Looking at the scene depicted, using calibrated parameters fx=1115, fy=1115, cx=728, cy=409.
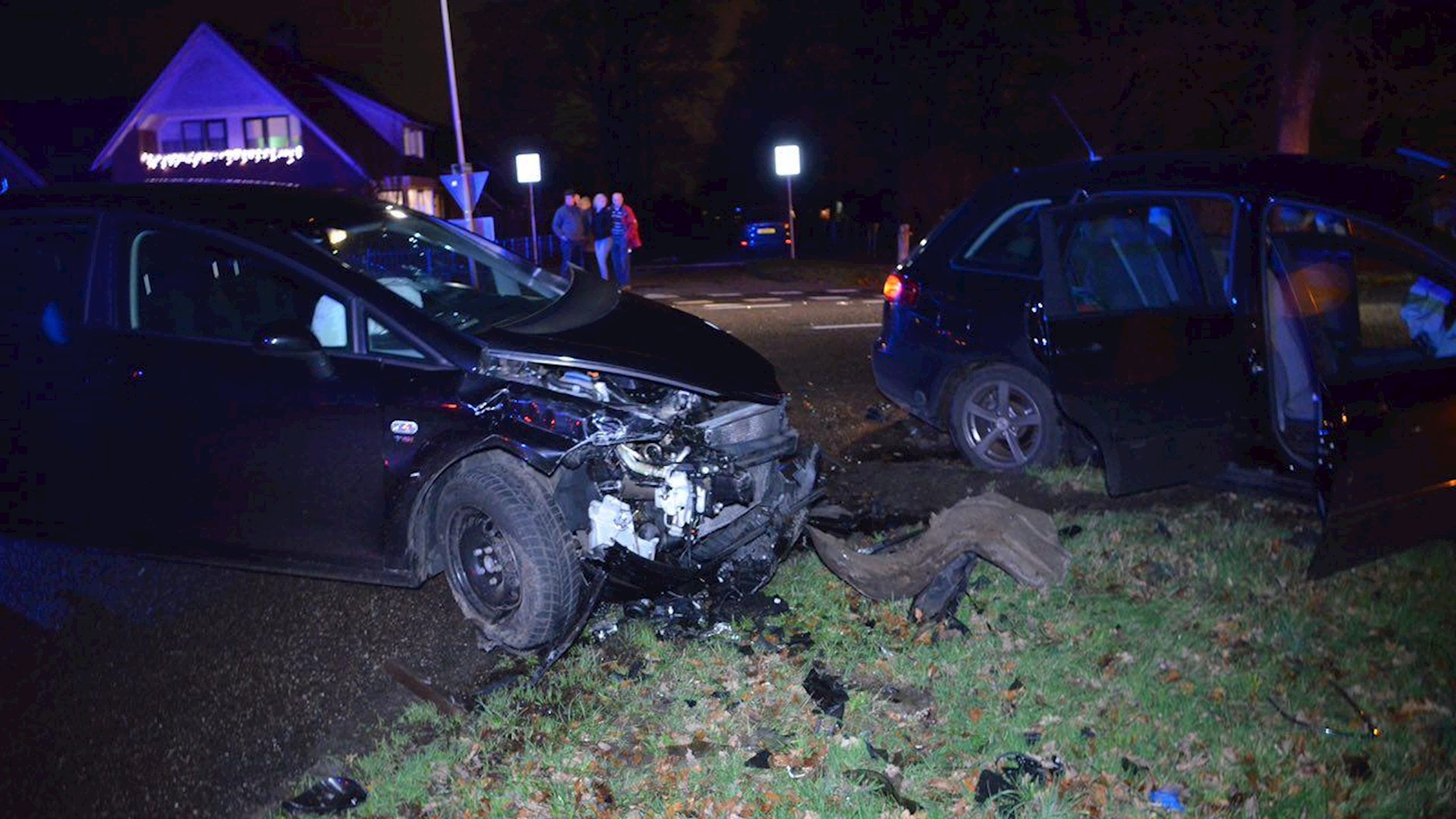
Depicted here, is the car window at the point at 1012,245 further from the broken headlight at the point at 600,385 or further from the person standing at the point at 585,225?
the person standing at the point at 585,225

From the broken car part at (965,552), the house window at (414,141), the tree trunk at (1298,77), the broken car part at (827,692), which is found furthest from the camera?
the house window at (414,141)

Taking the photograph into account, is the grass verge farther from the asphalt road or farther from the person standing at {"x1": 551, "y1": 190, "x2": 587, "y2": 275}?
the person standing at {"x1": 551, "y1": 190, "x2": 587, "y2": 275}

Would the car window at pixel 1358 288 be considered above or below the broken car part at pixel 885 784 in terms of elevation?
above

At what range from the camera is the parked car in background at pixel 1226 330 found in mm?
4805

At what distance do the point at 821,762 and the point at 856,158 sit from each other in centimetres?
4385

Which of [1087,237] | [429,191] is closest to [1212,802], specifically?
[1087,237]

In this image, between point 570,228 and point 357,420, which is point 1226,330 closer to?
point 357,420

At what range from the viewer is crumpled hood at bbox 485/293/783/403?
15.9 feet

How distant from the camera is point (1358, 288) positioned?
19.4 feet

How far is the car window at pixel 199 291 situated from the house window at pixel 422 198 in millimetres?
43252

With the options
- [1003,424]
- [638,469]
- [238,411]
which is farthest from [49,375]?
[1003,424]

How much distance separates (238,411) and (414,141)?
4740 centimetres

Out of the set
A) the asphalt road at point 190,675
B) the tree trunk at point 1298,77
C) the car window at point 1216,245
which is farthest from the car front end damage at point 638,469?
the tree trunk at point 1298,77

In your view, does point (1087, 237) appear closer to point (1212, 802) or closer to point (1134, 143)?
point (1212, 802)
